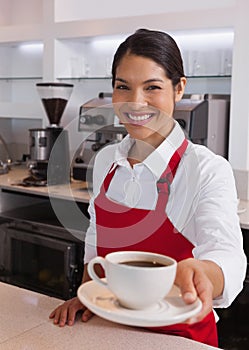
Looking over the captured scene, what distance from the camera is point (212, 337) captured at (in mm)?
1443

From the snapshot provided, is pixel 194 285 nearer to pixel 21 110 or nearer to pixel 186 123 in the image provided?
pixel 186 123

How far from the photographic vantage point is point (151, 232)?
145 cm

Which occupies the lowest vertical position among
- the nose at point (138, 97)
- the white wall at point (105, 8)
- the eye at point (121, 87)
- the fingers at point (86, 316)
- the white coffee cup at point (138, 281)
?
the fingers at point (86, 316)

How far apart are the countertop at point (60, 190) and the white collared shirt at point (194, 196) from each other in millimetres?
897

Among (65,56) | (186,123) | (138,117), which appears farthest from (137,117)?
(65,56)

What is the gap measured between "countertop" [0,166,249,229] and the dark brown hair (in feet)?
3.59

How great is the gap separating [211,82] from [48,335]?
2225mm

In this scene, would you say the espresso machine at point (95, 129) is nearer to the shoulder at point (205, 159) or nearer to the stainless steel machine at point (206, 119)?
the stainless steel machine at point (206, 119)

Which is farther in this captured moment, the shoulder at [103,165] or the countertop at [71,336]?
the shoulder at [103,165]

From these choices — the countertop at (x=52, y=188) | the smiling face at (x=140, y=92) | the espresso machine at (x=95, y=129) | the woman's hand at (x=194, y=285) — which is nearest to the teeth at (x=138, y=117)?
the smiling face at (x=140, y=92)

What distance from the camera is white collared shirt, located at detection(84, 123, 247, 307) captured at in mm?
1154

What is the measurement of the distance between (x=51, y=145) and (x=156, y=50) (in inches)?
80.3

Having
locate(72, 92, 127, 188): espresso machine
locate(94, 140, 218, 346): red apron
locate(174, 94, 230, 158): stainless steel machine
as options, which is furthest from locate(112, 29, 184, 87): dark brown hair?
locate(72, 92, 127, 188): espresso machine

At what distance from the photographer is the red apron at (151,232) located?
139 centimetres
